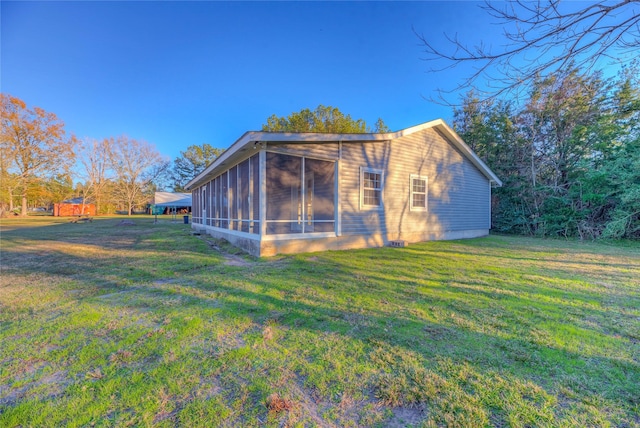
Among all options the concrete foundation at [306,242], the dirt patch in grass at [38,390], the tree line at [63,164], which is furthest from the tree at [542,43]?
the tree line at [63,164]

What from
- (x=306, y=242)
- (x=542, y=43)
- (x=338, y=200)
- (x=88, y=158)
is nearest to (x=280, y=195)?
(x=338, y=200)

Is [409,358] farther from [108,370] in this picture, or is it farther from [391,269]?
[391,269]

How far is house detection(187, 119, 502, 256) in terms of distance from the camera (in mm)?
7383

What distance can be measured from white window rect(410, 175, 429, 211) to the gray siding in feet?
0.62

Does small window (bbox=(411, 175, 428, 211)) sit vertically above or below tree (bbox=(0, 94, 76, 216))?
below

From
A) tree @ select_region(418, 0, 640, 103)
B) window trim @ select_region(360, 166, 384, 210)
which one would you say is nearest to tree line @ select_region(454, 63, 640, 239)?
window trim @ select_region(360, 166, 384, 210)

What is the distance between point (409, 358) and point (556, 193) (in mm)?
14806

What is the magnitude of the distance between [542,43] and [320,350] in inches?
140

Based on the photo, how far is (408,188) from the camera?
9750 mm

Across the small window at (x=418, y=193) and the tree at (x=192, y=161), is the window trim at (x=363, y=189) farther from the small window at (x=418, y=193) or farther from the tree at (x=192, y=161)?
the tree at (x=192, y=161)

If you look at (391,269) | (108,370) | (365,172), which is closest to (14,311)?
(108,370)

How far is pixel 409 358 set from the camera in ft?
7.18

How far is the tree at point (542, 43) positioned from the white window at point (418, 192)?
7.12m

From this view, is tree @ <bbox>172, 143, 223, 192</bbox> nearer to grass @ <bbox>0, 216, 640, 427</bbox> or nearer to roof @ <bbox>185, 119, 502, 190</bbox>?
roof @ <bbox>185, 119, 502, 190</bbox>
